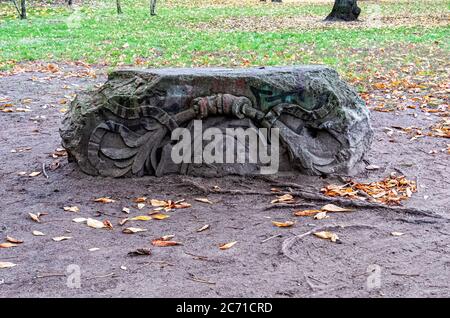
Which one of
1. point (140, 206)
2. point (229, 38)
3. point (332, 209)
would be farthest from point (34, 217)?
point (229, 38)

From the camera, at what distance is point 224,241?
4398mm

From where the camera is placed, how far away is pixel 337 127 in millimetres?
5734

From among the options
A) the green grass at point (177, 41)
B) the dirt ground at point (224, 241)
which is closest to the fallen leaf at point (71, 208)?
the dirt ground at point (224, 241)

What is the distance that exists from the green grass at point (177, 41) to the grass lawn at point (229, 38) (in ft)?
0.06

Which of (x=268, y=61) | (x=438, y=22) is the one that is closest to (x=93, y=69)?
(x=268, y=61)

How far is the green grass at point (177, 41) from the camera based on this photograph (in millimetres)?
12789

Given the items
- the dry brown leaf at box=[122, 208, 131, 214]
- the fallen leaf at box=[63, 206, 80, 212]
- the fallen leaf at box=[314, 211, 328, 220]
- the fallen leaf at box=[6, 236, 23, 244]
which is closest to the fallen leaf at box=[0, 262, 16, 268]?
the fallen leaf at box=[6, 236, 23, 244]

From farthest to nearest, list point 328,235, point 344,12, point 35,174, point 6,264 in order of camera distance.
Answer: point 344,12
point 35,174
point 328,235
point 6,264

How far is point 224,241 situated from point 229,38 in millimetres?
11872

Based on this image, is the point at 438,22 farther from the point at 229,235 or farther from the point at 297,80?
the point at 229,235

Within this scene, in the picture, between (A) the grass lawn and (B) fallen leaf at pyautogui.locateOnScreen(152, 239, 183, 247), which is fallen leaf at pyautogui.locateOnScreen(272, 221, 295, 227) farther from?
(A) the grass lawn

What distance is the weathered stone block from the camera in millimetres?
5633

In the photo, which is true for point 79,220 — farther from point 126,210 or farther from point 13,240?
point 13,240

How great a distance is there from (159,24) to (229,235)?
16300mm
